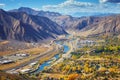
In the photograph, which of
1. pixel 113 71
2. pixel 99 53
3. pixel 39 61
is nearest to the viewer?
pixel 113 71

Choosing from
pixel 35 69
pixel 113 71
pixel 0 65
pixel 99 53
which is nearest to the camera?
pixel 113 71

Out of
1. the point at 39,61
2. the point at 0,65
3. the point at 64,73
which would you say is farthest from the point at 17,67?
the point at 64,73

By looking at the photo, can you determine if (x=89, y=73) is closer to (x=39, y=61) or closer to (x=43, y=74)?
(x=43, y=74)

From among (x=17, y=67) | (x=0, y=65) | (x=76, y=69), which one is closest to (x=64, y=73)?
(x=76, y=69)

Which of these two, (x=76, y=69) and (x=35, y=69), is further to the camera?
(x=35, y=69)

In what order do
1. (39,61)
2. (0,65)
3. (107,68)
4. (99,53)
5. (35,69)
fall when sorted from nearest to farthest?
(107,68) < (35,69) < (0,65) < (39,61) < (99,53)

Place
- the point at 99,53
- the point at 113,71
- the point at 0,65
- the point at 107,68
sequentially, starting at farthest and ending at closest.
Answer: the point at 99,53, the point at 0,65, the point at 107,68, the point at 113,71

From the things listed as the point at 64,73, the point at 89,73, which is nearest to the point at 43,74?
the point at 64,73

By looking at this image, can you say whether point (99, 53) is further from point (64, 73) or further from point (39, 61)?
point (64, 73)

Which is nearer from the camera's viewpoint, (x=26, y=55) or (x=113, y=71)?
(x=113, y=71)
